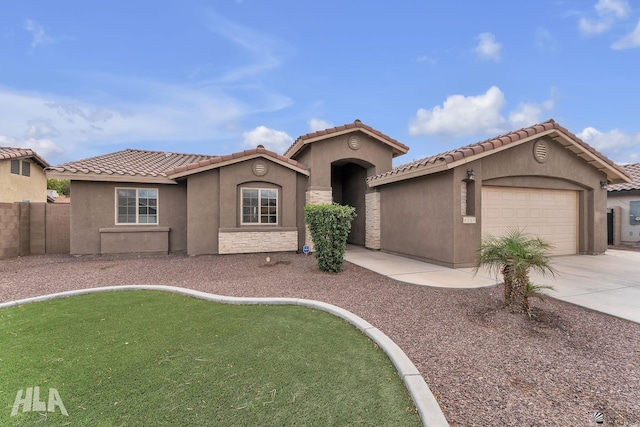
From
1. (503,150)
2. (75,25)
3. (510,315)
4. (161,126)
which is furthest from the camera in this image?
(161,126)

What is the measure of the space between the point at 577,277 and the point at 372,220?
7.52 m

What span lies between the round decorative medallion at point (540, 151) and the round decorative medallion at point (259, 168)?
33.2 ft

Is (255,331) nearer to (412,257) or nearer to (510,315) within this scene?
(510,315)

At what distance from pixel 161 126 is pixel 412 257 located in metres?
14.9

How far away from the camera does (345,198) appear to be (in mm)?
16562

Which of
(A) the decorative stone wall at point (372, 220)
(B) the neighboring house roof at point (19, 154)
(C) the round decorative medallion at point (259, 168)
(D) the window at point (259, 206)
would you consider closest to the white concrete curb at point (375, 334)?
Answer: (D) the window at point (259, 206)

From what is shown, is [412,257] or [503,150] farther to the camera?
[412,257]

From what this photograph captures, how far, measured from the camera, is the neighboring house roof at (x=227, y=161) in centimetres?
1120

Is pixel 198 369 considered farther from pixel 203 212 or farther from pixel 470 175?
pixel 203 212

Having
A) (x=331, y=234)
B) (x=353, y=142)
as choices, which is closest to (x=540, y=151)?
(x=353, y=142)

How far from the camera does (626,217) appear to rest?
15.7 meters

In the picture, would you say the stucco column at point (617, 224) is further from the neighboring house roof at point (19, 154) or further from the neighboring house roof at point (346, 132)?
the neighboring house roof at point (19, 154)

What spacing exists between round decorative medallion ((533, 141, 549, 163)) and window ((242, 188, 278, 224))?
9923 millimetres

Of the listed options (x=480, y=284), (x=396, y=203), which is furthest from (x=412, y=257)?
(x=480, y=284)
